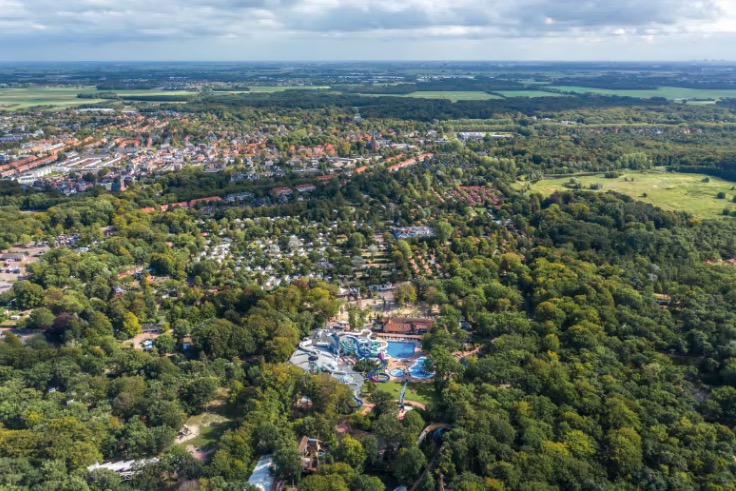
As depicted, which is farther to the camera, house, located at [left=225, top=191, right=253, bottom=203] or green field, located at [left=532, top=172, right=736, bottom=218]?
house, located at [left=225, top=191, right=253, bottom=203]

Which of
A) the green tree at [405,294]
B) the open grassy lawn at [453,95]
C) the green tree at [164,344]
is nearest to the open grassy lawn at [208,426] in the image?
the green tree at [164,344]

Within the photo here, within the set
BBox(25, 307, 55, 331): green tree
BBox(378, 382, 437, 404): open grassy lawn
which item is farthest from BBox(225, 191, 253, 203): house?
BBox(378, 382, 437, 404): open grassy lawn

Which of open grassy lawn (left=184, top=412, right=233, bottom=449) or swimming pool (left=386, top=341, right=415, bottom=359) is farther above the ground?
swimming pool (left=386, top=341, right=415, bottom=359)

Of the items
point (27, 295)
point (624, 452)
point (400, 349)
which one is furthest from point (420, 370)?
point (27, 295)

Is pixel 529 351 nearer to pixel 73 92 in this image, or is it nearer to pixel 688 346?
pixel 688 346

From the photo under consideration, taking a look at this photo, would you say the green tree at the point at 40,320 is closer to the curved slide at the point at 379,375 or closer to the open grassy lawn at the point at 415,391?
the curved slide at the point at 379,375

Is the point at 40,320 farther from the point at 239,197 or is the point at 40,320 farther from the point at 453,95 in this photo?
the point at 453,95

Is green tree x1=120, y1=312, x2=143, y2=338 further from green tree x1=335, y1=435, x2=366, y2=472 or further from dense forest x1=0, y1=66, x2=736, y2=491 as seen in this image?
green tree x1=335, y1=435, x2=366, y2=472
